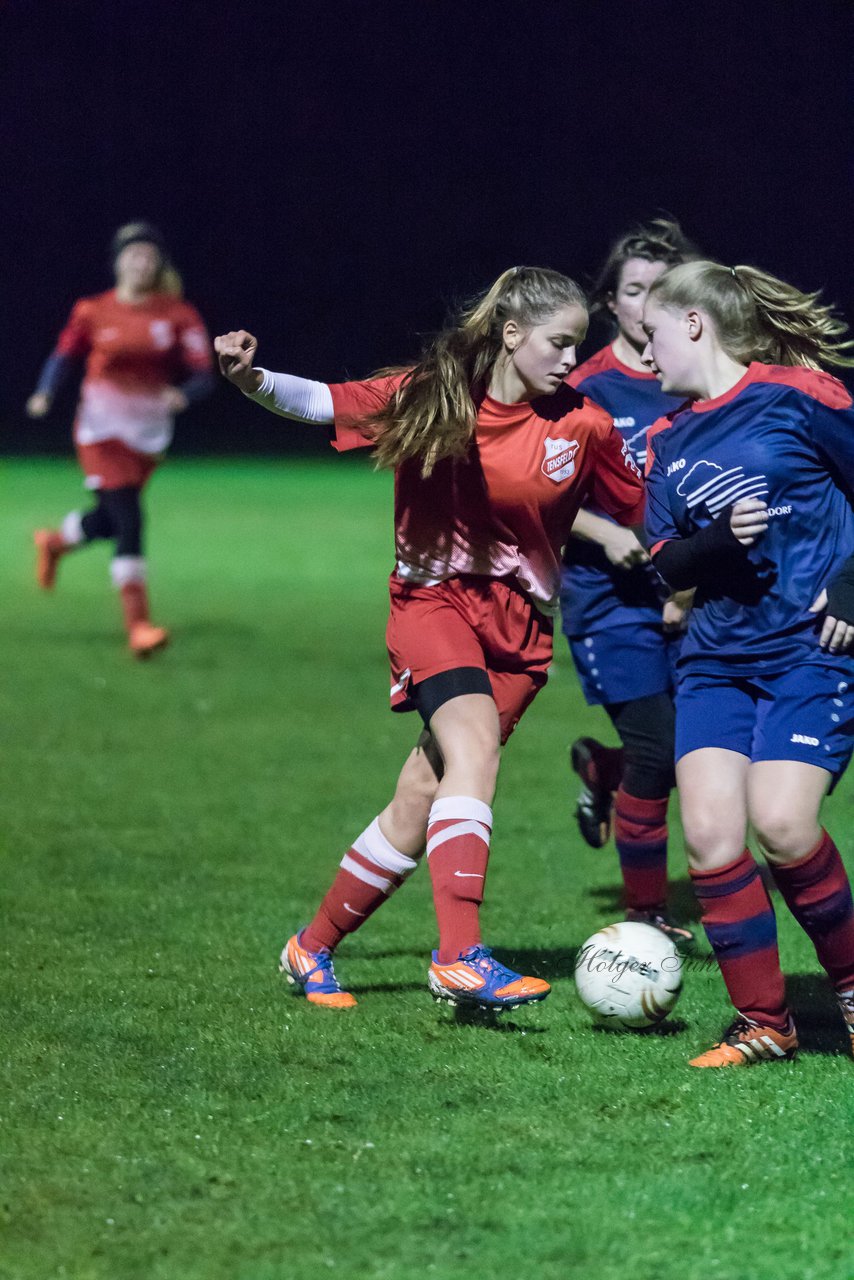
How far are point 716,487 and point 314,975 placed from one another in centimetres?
163

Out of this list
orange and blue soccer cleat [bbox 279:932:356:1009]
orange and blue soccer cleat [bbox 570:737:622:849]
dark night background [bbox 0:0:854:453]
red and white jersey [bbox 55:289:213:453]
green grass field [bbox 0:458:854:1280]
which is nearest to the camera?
green grass field [bbox 0:458:854:1280]

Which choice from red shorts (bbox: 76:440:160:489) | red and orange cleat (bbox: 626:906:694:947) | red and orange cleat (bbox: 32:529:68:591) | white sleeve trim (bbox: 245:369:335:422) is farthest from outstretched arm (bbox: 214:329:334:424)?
red and orange cleat (bbox: 32:529:68:591)

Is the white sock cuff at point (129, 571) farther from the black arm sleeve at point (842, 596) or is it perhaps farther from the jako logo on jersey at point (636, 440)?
the black arm sleeve at point (842, 596)

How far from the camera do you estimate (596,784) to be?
6164mm

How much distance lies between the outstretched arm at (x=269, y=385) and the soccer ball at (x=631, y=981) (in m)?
1.45

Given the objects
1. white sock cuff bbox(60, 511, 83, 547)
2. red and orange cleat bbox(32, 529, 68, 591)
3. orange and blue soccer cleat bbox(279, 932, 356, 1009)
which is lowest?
red and orange cleat bbox(32, 529, 68, 591)

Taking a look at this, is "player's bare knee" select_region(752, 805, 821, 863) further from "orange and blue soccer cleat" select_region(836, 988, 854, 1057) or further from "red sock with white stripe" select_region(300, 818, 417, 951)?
"red sock with white stripe" select_region(300, 818, 417, 951)

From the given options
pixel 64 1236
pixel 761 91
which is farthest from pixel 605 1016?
pixel 761 91

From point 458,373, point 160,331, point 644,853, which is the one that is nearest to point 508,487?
point 458,373

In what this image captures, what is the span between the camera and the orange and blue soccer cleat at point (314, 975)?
181 inches

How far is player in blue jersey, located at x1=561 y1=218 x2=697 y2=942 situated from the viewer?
17.9ft

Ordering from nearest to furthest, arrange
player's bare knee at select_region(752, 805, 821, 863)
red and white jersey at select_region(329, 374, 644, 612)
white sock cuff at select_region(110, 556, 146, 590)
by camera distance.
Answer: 1. player's bare knee at select_region(752, 805, 821, 863)
2. red and white jersey at select_region(329, 374, 644, 612)
3. white sock cuff at select_region(110, 556, 146, 590)

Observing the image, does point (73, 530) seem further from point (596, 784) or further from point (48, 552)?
point (596, 784)

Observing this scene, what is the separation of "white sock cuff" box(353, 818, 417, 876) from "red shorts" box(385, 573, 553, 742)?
35cm
